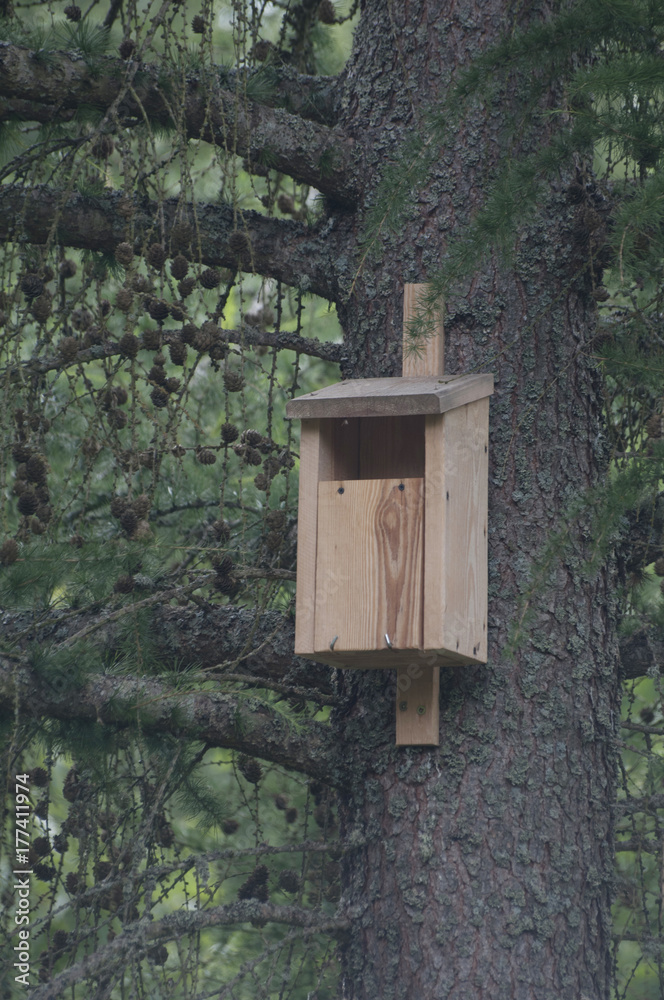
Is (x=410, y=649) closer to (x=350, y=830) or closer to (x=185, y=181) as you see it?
(x=350, y=830)

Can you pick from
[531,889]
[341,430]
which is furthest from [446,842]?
[341,430]

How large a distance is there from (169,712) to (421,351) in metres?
0.98

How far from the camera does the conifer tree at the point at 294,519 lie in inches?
89.3

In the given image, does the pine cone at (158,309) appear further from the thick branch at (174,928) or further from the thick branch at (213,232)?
the thick branch at (174,928)

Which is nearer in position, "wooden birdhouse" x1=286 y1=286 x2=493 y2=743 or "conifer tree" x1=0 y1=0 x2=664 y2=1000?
"wooden birdhouse" x1=286 y1=286 x2=493 y2=743

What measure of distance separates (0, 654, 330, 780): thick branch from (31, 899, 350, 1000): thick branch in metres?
0.31

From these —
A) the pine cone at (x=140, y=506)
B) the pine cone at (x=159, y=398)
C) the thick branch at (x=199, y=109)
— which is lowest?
the pine cone at (x=140, y=506)

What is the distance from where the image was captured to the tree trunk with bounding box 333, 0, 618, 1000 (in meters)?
2.31

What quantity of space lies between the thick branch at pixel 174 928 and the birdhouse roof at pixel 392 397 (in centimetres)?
106

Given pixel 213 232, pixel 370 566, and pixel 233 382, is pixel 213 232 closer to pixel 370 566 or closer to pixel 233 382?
pixel 233 382

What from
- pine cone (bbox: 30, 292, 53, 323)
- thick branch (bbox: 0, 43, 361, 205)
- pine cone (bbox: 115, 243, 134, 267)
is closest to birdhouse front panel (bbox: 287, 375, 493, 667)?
pine cone (bbox: 115, 243, 134, 267)

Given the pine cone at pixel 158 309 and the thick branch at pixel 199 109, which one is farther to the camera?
the thick branch at pixel 199 109

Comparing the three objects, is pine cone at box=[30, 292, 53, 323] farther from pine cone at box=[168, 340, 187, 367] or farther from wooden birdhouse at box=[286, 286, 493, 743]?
wooden birdhouse at box=[286, 286, 493, 743]

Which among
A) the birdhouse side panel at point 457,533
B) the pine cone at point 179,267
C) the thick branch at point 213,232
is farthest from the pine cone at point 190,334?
the birdhouse side panel at point 457,533
